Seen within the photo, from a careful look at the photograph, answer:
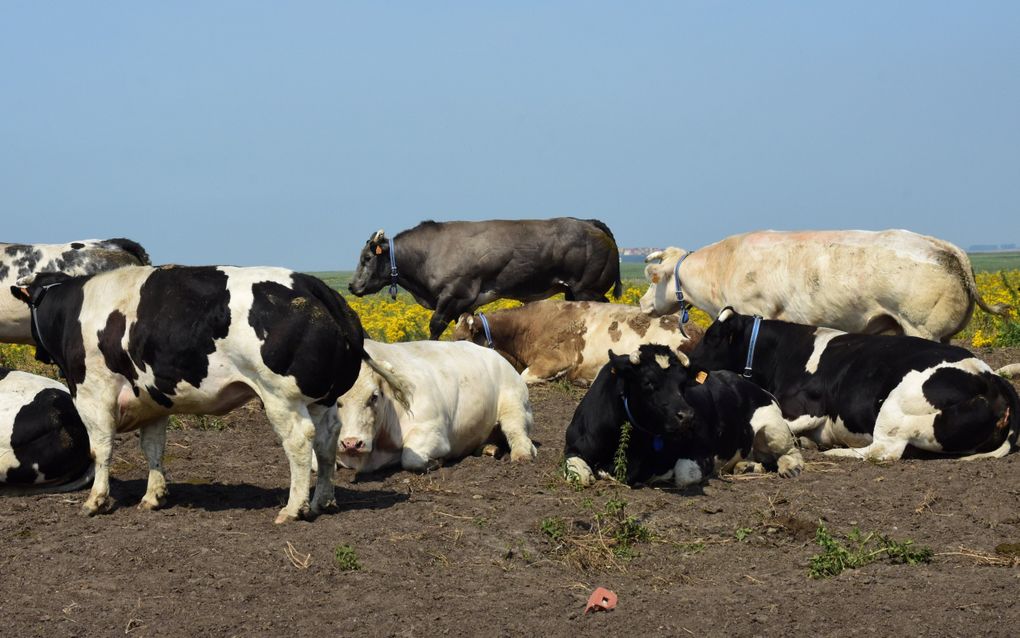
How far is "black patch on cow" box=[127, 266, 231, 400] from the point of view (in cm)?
873

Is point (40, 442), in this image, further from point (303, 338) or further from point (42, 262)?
point (42, 262)

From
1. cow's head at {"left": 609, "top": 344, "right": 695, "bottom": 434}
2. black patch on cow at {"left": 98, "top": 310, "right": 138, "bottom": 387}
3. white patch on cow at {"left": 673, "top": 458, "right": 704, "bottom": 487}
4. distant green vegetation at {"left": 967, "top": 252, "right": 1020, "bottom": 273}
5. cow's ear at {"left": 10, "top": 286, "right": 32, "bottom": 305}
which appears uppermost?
cow's ear at {"left": 10, "top": 286, "right": 32, "bottom": 305}

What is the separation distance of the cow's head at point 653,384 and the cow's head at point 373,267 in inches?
424

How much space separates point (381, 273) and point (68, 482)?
11084 millimetres

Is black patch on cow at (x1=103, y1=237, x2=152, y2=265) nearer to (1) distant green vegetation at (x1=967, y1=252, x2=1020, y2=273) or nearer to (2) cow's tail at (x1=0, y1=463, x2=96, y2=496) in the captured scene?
(2) cow's tail at (x1=0, y1=463, x2=96, y2=496)

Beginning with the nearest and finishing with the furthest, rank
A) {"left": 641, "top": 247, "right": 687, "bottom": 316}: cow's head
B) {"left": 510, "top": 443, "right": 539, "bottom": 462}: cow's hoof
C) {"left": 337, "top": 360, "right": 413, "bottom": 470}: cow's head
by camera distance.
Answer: {"left": 337, "top": 360, "right": 413, "bottom": 470}: cow's head
{"left": 510, "top": 443, "right": 539, "bottom": 462}: cow's hoof
{"left": 641, "top": 247, "right": 687, "bottom": 316}: cow's head

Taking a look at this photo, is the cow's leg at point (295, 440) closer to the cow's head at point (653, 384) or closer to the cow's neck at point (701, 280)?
the cow's head at point (653, 384)

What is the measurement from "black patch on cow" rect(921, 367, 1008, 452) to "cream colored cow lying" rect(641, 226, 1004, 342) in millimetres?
3002

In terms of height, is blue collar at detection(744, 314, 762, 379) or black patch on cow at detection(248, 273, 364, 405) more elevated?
black patch on cow at detection(248, 273, 364, 405)

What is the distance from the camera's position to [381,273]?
2098cm

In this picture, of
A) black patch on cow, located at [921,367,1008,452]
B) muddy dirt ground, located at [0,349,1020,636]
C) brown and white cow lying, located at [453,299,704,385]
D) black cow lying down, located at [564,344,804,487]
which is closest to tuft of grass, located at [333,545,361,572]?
muddy dirt ground, located at [0,349,1020,636]

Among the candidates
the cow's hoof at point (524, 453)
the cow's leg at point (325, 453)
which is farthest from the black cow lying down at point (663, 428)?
the cow's leg at point (325, 453)

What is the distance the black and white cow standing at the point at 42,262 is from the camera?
15500 millimetres

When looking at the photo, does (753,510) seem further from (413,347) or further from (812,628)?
(413,347)
